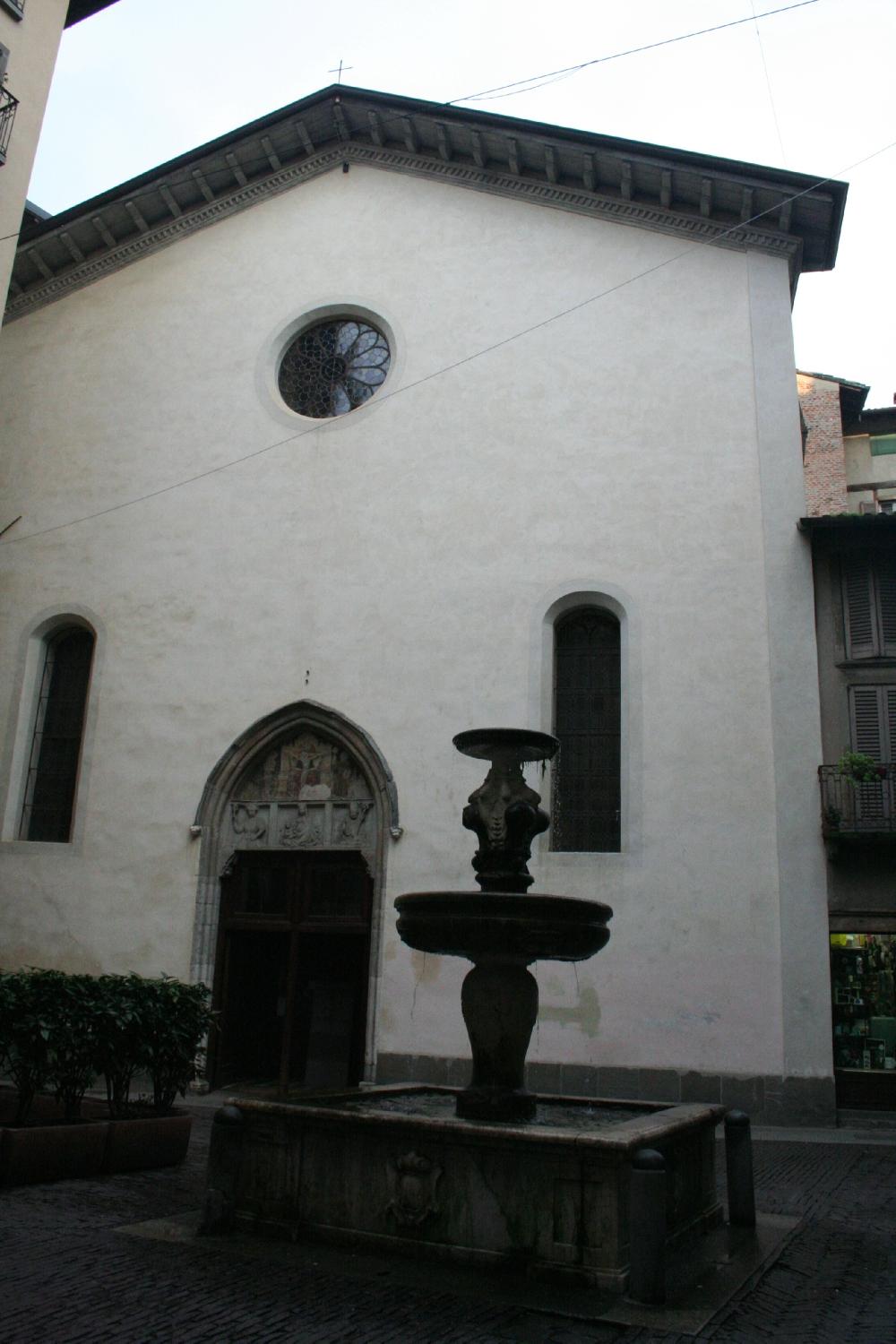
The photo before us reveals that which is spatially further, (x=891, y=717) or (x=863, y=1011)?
(x=891, y=717)

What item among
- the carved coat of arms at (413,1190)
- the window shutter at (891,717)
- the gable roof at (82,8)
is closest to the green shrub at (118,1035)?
the carved coat of arms at (413,1190)

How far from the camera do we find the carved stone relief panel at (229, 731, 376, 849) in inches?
580

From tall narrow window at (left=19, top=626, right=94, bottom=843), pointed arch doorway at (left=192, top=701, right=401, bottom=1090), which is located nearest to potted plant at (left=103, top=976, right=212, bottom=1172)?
pointed arch doorway at (left=192, top=701, right=401, bottom=1090)

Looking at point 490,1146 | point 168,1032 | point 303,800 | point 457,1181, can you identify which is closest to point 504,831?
point 490,1146

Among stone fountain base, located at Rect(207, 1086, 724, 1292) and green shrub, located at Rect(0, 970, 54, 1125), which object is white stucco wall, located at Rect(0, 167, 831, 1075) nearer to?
stone fountain base, located at Rect(207, 1086, 724, 1292)

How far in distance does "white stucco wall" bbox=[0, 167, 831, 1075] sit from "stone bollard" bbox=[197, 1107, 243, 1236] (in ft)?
21.9

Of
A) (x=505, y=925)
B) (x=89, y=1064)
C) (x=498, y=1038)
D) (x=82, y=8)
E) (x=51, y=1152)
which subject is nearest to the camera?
(x=505, y=925)

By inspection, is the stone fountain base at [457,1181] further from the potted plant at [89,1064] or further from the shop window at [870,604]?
the shop window at [870,604]

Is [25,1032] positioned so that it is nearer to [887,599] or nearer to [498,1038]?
[498,1038]

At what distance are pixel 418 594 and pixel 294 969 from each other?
5162 millimetres

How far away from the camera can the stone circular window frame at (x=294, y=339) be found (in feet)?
53.8

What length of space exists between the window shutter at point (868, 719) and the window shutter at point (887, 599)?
546 mm

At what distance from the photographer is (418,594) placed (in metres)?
15.0

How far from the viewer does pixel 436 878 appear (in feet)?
45.3
